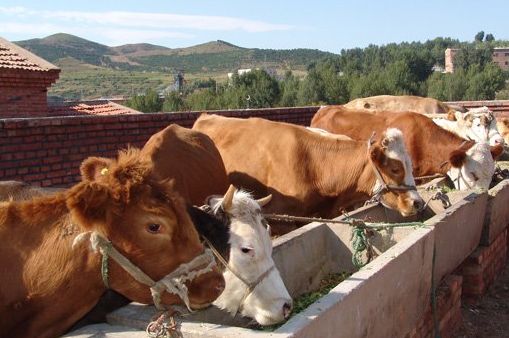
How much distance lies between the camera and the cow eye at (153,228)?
2883mm

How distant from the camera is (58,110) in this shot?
52.9 feet

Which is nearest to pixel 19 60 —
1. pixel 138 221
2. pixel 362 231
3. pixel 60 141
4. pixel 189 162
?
pixel 60 141

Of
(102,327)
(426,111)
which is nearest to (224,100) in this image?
(426,111)

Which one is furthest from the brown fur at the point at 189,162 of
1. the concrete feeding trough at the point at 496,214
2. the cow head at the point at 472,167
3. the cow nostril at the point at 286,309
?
the cow head at the point at 472,167

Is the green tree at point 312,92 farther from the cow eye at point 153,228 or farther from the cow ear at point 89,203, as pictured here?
the cow ear at point 89,203

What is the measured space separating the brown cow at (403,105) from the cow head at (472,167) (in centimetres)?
829

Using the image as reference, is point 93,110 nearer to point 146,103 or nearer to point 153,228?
point 153,228

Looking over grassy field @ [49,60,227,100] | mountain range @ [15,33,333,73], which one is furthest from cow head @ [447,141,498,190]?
mountain range @ [15,33,333,73]

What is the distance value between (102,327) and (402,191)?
447cm

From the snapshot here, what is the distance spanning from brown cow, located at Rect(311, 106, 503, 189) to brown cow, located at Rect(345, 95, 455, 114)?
6.40 meters

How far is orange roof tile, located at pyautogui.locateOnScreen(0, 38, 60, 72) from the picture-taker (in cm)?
1262

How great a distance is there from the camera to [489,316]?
19.7ft

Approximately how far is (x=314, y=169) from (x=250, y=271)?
10.9 ft

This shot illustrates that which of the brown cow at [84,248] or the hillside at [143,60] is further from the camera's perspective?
the hillside at [143,60]
